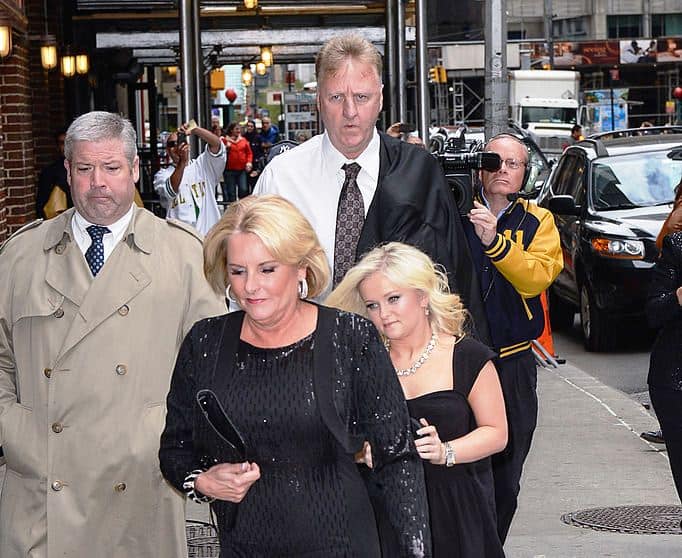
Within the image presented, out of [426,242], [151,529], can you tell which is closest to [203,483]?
[151,529]

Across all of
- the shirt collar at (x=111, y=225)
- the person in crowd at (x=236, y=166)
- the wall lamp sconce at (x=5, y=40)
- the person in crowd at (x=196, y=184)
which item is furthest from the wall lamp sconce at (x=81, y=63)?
the person in crowd at (x=236, y=166)

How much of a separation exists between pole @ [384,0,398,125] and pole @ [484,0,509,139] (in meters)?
4.26

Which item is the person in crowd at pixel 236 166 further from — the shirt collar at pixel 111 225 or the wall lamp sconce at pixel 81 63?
the shirt collar at pixel 111 225

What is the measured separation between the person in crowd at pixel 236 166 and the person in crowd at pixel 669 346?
27.8 metres

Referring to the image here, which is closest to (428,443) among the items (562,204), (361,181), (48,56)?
(361,181)

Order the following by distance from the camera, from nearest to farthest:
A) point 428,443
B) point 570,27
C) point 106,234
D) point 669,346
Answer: point 428,443 → point 106,234 → point 669,346 → point 570,27

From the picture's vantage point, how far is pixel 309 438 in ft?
11.0

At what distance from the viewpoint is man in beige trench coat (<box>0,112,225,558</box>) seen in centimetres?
419

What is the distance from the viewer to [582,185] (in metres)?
13.9

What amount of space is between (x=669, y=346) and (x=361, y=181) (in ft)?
7.35

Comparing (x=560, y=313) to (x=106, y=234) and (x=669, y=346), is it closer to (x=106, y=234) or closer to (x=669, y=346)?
(x=669, y=346)

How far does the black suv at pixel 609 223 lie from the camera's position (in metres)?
12.6

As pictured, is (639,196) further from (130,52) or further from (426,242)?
(130,52)

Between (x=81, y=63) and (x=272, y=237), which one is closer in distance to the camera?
(x=272, y=237)
